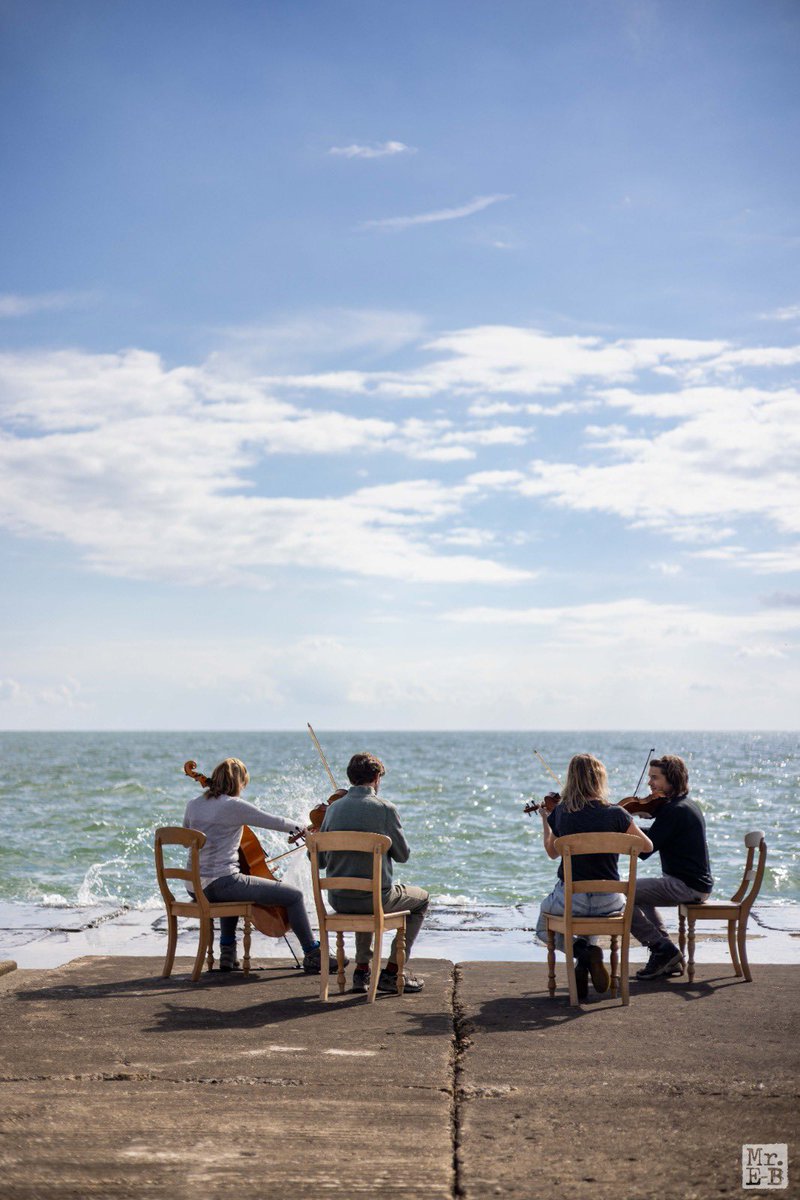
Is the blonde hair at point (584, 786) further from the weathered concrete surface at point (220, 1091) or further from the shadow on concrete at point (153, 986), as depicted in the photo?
the shadow on concrete at point (153, 986)

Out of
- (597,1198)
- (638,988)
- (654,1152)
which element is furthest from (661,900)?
(597,1198)

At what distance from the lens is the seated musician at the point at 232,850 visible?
22.7ft

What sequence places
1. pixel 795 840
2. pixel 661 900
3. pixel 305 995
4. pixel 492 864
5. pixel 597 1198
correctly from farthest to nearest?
pixel 795 840, pixel 492 864, pixel 661 900, pixel 305 995, pixel 597 1198

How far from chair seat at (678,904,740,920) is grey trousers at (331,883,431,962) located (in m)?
1.47

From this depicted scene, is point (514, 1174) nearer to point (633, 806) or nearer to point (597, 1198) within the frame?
point (597, 1198)

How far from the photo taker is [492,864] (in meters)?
17.1

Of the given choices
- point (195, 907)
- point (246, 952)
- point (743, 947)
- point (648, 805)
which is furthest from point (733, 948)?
point (195, 907)

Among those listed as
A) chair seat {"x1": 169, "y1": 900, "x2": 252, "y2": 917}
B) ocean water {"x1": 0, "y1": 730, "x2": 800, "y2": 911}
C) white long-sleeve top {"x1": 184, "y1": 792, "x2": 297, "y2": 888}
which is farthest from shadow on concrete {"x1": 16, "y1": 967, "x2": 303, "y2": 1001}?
ocean water {"x1": 0, "y1": 730, "x2": 800, "y2": 911}

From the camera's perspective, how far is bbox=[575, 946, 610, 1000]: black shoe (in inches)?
248

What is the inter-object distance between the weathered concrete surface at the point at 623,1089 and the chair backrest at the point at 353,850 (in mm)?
725

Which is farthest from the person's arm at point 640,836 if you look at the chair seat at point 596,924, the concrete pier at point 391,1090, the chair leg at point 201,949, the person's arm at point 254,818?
the chair leg at point 201,949

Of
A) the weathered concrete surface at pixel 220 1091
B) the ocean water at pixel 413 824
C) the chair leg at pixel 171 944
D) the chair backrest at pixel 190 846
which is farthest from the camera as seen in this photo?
the ocean water at pixel 413 824

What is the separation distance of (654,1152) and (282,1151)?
3.87 feet

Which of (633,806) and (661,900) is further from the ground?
(633,806)
